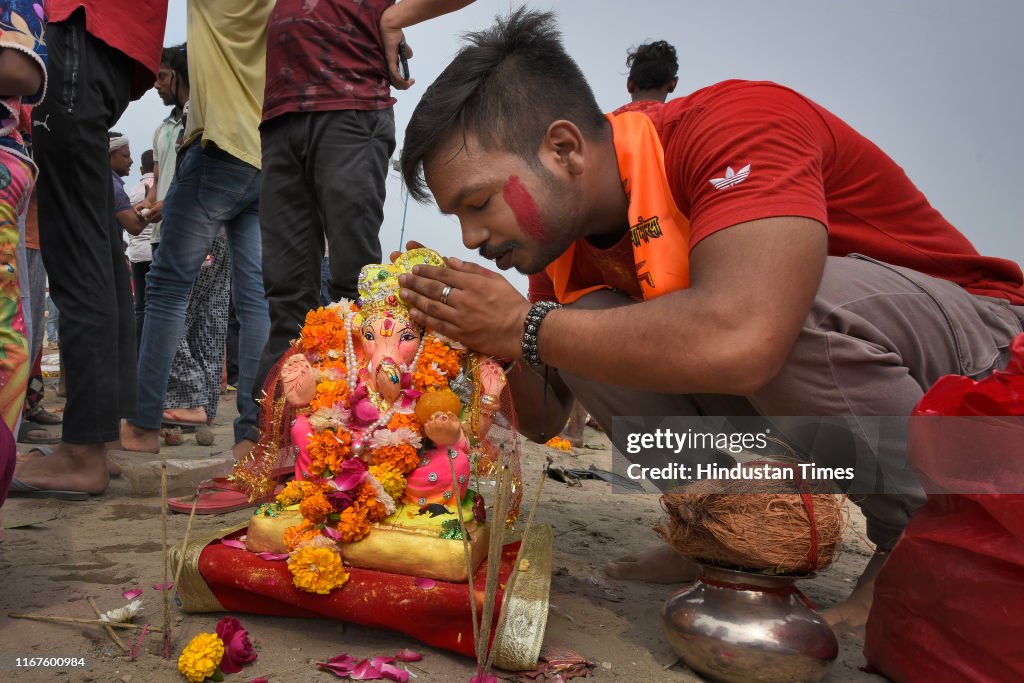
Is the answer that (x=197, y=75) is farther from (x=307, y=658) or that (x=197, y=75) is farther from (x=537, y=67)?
(x=307, y=658)

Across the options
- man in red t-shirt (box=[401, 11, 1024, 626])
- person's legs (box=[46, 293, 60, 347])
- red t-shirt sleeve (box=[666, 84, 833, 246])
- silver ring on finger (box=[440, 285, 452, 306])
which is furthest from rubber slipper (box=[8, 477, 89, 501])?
person's legs (box=[46, 293, 60, 347])

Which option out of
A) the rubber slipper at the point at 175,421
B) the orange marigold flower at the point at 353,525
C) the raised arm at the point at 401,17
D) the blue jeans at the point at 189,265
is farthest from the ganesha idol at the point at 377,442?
the rubber slipper at the point at 175,421

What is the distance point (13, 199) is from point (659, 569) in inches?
92.6

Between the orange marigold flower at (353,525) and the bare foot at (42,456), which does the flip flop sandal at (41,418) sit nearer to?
the bare foot at (42,456)

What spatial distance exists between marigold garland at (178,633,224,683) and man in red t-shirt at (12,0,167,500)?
5.44 feet

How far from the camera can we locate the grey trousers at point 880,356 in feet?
6.62

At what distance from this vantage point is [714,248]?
5.74ft

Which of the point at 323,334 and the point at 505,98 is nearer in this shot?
the point at 505,98

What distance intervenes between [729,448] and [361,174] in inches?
72.3

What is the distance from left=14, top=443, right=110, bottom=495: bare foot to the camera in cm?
290

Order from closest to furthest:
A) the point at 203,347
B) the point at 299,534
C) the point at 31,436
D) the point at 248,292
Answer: the point at 299,534, the point at 248,292, the point at 31,436, the point at 203,347

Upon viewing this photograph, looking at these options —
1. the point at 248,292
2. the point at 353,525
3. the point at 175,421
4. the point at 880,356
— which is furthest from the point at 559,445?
the point at 353,525

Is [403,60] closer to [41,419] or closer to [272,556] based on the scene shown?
[272,556]

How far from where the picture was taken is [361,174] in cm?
306
